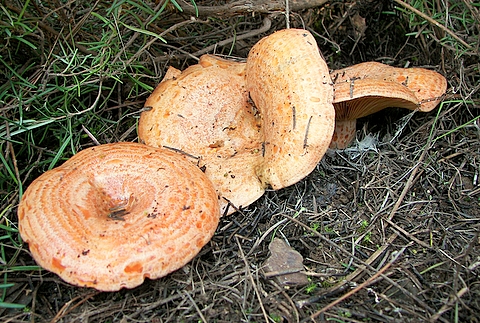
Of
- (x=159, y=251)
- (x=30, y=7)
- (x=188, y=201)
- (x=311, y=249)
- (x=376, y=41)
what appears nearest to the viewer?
(x=159, y=251)

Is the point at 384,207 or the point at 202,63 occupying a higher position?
the point at 202,63

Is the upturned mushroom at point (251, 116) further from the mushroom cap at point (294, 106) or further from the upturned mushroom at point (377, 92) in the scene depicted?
the upturned mushroom at point (377, 92)

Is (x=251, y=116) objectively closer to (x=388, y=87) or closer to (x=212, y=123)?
(x=212, y=123)

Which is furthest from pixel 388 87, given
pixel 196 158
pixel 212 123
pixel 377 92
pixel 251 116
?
pixel 196 158

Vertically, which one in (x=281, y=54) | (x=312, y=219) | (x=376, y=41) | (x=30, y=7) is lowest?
(x=312, y=219)

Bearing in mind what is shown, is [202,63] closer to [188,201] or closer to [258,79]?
[258,79]

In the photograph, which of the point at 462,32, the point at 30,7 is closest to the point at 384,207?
the point at 462,32

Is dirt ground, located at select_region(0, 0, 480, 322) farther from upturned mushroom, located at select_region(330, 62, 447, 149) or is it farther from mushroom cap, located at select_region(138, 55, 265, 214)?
mushroom cap, located at select_region(138, 55, 265, 214)
